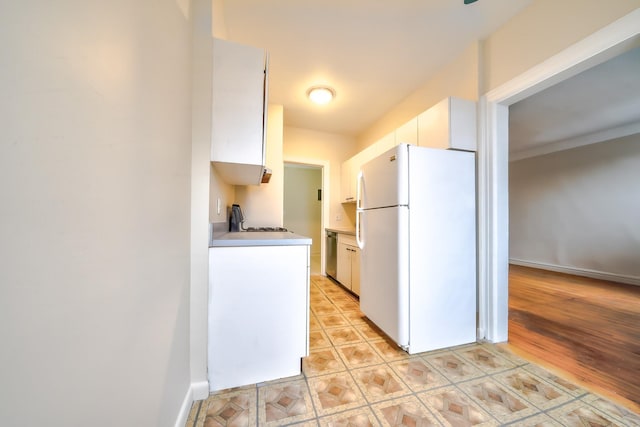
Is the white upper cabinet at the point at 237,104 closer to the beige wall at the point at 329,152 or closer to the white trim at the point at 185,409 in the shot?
the white trim at the point at 185,409

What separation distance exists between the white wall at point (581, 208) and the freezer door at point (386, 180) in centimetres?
488

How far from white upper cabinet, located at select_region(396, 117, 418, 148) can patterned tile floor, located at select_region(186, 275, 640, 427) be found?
192cm

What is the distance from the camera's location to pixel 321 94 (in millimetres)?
2734

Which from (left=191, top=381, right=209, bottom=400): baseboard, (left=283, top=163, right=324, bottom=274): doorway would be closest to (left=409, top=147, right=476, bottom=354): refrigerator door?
(left=191, top=381, right=209, bottom=400): baseboard

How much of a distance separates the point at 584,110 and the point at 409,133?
2.93 meters

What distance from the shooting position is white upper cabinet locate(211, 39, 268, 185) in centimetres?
133

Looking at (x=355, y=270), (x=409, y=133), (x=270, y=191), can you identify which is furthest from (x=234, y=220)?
(x=409, y=133)

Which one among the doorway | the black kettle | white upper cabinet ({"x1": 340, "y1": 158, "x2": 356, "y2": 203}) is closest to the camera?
the black kettle

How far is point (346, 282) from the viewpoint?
126 inches

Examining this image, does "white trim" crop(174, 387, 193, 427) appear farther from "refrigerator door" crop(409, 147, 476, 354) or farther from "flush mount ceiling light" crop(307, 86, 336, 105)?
"flush mount ceiling light" crop(307, 86, 336, 105)

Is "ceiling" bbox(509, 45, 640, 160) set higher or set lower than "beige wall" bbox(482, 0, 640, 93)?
higher

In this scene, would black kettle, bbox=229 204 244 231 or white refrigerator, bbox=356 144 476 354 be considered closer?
white refrigerator, bbox=356 144 476 354

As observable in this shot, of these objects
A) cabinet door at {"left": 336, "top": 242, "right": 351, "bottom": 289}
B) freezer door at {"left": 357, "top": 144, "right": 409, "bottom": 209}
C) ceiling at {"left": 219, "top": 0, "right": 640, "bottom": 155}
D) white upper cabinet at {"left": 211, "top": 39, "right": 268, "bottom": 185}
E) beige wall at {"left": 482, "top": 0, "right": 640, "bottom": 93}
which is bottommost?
cabinet door at {"left": 336, "top": 242, "right": 351, "bottom": 289}

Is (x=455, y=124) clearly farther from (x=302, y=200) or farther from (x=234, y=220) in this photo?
(x=302, y=200)
